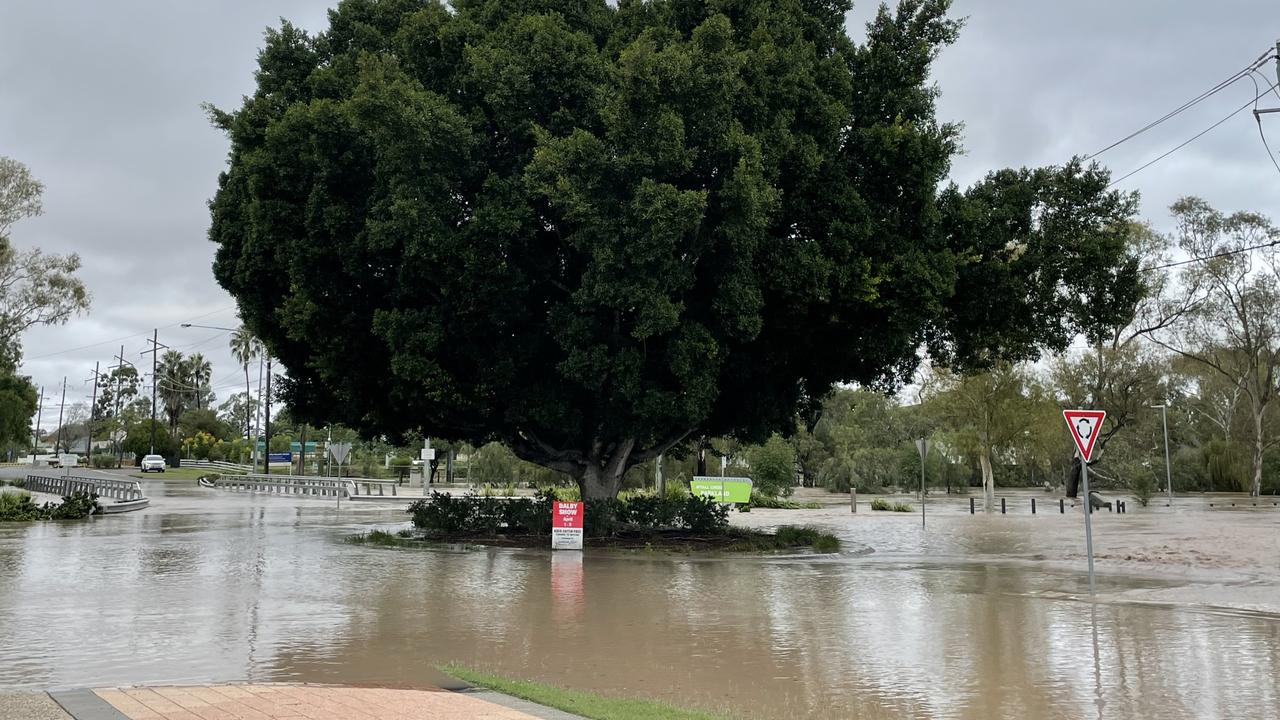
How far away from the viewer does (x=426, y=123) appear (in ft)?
62.6

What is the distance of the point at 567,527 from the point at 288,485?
40.1 m

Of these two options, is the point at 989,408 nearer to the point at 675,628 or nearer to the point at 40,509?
the point at 675,628

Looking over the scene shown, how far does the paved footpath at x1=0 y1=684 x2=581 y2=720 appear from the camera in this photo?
655 cm

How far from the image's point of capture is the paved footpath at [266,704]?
6.55 m

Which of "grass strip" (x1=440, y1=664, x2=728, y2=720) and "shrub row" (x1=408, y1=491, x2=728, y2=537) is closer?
"grass strip" (x1=440, y1=664, x2=728, y2=720)

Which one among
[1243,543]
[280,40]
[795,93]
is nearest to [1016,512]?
[1243,543]

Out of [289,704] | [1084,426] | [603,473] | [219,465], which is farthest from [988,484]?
[219,465]

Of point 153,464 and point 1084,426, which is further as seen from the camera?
point 153,464

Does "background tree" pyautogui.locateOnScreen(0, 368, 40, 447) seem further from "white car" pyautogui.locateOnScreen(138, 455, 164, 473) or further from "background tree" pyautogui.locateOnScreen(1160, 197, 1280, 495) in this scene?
"background tree" pyautogui.locateOnScreen(1160, 197, 1280, 495)

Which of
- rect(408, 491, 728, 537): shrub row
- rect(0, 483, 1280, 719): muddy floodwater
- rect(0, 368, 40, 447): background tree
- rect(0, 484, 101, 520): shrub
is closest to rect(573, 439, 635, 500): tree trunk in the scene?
rect(408, 491, 728, 537): shrub row

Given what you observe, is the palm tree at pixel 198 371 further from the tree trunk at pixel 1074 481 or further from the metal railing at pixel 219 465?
the tree trunk at pixel 1074 481

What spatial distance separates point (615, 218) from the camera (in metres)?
19.2

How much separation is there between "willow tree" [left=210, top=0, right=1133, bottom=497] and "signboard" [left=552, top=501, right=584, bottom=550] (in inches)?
77.9

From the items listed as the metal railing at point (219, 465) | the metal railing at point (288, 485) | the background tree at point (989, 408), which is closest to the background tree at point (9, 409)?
the metal railing at point (288, 485)
